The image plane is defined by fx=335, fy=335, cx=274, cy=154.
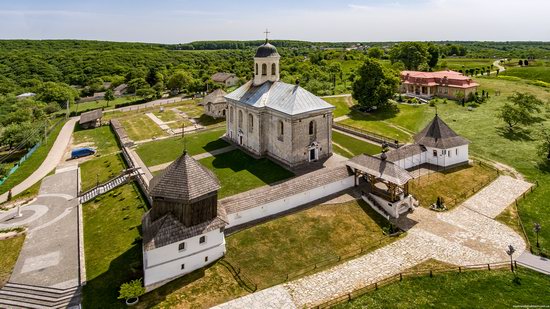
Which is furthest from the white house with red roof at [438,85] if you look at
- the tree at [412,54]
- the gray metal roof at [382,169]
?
the gray metal roof at [382,169]

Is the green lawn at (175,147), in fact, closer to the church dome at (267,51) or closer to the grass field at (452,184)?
the church dome at (267,51)

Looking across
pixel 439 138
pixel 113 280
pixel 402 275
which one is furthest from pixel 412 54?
pixel 113 280

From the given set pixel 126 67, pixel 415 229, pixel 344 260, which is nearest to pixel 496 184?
pixel 415 229

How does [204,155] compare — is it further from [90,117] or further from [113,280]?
[90,117]

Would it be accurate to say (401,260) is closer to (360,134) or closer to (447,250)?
(447,250)

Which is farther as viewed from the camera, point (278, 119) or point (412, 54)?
point (412, 54)

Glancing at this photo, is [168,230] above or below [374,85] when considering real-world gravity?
below

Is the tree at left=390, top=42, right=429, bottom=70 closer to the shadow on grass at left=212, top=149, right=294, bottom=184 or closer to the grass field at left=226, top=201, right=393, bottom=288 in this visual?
the shadow on grass at left=212, top=149, right=294, bottom=184
